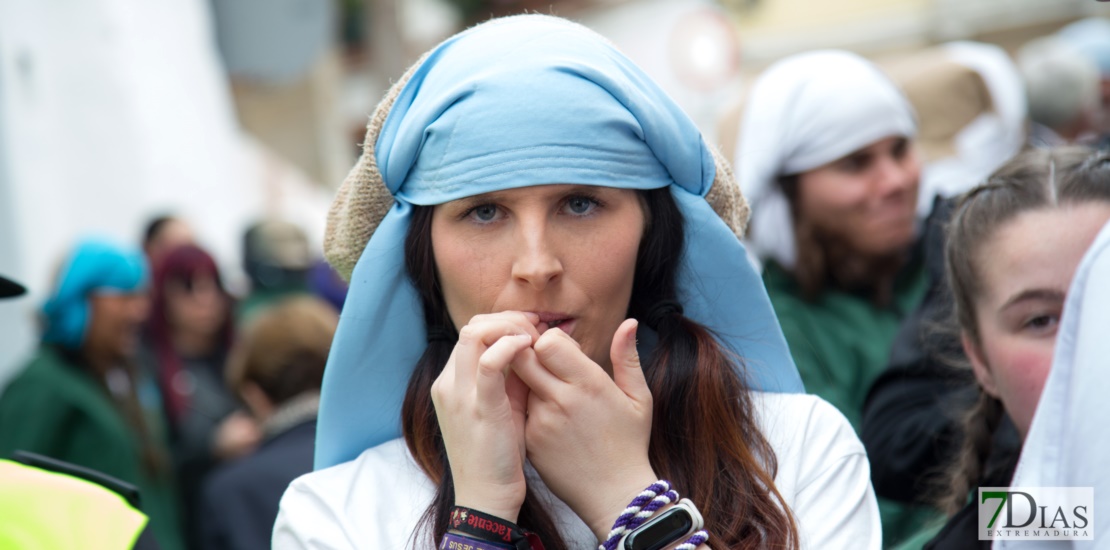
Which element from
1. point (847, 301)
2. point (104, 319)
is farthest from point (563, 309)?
point (104, 319)

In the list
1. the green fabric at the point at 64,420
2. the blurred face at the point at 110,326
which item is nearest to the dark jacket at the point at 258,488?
the green fabric at the point at 64,420

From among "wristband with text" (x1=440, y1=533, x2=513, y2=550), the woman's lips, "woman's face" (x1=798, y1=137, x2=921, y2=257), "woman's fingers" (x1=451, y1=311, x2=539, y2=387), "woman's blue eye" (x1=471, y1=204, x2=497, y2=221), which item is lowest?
"wristband with text" (x1=440, y1=533, x2=513, y2=550)

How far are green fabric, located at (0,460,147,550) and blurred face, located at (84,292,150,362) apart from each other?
3555mm

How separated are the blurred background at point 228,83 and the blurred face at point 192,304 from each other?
74cm

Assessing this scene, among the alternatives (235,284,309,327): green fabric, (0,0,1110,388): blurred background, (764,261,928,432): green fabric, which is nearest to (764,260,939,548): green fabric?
(764,261,928,432): green fabric

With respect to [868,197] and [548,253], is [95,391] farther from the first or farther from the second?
[548,253]

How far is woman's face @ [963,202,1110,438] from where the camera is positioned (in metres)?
2.38

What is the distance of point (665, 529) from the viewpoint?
1.78 metres

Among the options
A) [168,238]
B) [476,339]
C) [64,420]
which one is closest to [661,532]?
[476,339]

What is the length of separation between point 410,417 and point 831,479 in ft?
2.37

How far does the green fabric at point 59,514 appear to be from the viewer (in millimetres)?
1884

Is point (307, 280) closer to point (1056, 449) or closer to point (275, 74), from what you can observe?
point (275, 74)

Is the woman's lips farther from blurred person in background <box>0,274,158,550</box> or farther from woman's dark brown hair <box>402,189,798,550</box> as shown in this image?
blurred person in background <box>0,274,158,550</box>

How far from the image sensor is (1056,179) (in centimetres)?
251
